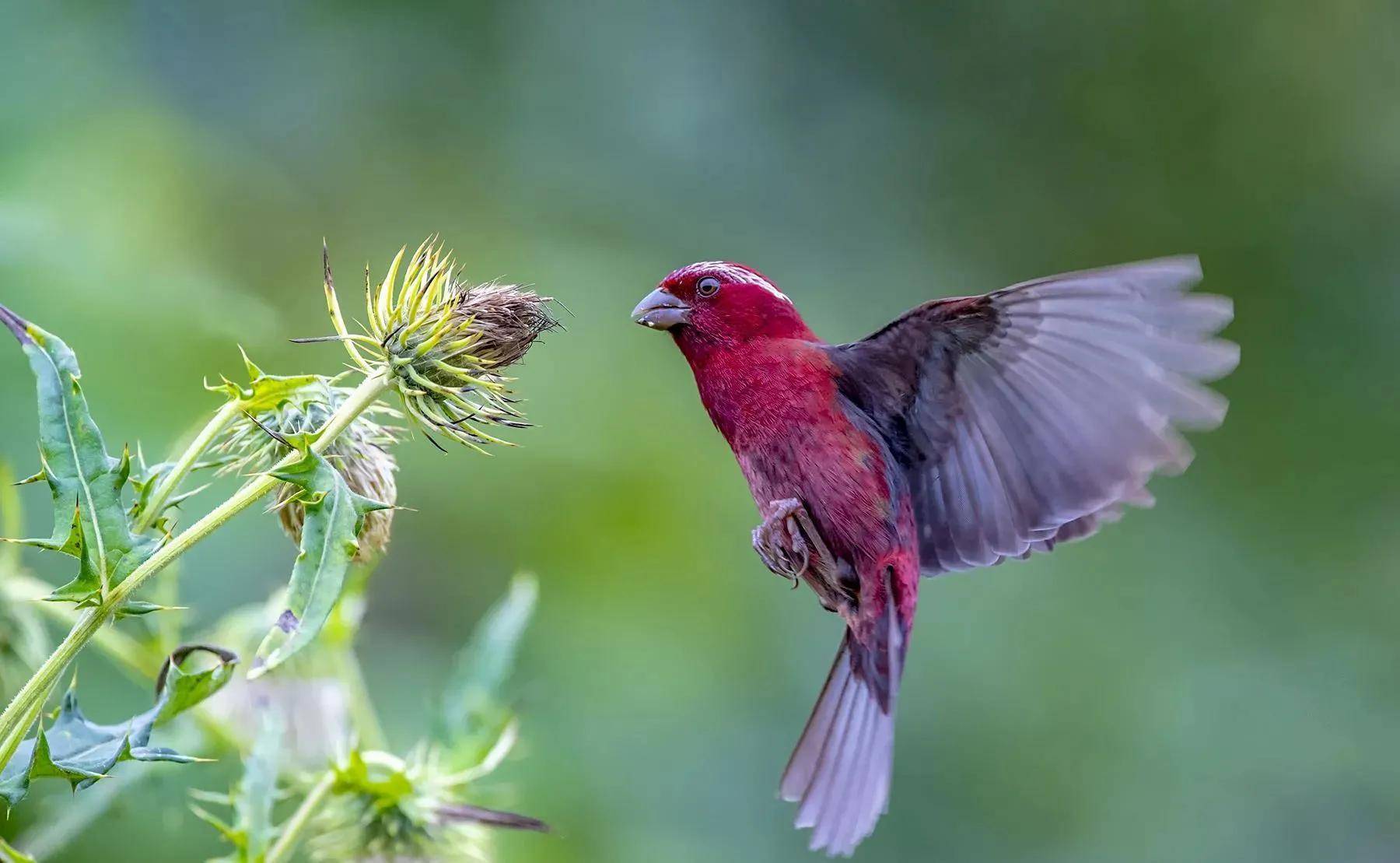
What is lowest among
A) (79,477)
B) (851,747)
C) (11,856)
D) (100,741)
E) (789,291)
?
(11,856)

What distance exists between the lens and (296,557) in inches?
82.3

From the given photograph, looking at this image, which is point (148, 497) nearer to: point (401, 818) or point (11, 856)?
point (11, 856)

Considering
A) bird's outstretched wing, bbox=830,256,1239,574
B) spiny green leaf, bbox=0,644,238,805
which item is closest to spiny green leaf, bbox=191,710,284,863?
spiny green leaf, bbox=0,644,238,805

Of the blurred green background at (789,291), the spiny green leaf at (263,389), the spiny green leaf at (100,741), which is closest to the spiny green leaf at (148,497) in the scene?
the spiny green leaf at (263,389)

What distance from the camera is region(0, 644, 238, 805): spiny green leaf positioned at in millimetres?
1963

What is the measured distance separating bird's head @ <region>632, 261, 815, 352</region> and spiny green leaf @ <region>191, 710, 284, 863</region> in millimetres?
1127

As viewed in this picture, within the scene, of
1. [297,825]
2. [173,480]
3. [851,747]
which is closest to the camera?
[173,480]

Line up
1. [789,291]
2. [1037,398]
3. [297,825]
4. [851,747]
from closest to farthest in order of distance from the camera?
[297,825]
[1037,398]
[851,747]
[789,291]

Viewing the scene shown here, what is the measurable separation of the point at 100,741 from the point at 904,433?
1.75 m

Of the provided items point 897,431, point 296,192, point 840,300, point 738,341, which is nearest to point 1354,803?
point 840,300

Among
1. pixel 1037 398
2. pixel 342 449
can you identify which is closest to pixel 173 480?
pixel 342 449

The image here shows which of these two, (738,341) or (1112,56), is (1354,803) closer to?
(1112,56)

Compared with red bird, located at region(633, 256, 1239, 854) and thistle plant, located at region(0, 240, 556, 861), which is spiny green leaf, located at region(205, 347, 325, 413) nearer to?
thistle plant, located at region(0, 240, 556, 861)

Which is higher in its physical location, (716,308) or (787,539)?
(716,308)
